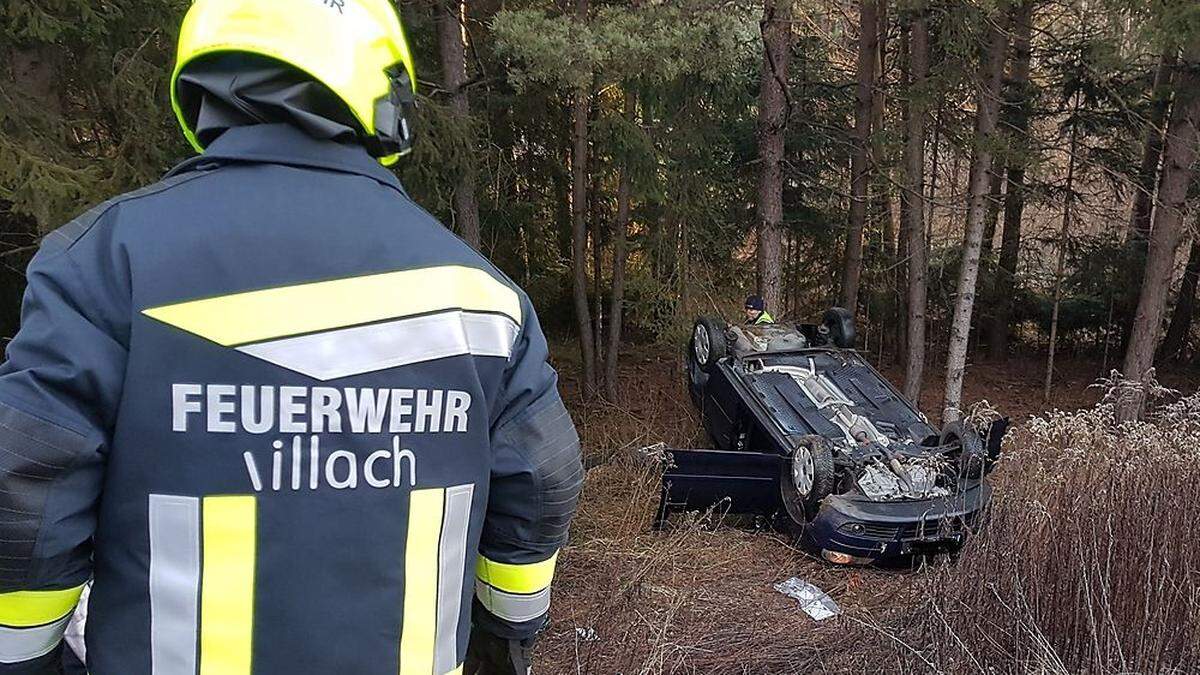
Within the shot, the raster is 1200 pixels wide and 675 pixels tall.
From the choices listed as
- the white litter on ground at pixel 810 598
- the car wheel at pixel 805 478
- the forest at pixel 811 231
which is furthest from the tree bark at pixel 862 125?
the white litter on ground at pixel 810 598

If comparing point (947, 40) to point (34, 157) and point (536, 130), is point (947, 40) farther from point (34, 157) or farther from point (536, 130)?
point (34, 157)

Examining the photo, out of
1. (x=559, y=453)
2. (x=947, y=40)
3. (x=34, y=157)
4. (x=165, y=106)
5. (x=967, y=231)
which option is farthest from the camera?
(x=967, y=231)

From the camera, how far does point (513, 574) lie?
163cm

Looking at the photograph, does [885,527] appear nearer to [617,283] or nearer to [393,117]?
[393,117]

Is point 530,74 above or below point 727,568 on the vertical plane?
above

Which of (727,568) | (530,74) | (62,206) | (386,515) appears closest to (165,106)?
(62,206)

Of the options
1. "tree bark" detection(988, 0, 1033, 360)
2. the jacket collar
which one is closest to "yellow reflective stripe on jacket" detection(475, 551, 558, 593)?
the jacket collar

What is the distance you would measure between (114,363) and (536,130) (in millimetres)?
10036

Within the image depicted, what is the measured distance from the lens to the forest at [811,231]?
129 inches

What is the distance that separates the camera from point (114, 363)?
1.16 m

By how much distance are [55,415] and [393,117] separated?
0.71 meters

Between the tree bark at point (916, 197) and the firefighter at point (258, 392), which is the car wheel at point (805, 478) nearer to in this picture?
the firefighter at point (258, 392)

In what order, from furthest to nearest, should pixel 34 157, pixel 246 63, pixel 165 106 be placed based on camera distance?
pixel 165 106, pixel 34 157, pixel 246 63

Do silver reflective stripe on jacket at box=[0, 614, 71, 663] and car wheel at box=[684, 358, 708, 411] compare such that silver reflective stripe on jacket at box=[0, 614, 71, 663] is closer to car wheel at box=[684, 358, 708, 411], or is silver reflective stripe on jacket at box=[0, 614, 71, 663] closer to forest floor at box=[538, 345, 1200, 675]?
forest floor at box=[538, 345, 1200, 675]
